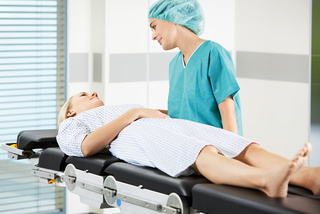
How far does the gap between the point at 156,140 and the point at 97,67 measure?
1.89 metres

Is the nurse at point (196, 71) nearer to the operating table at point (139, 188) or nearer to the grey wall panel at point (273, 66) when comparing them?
the operating table at point (139, 188)

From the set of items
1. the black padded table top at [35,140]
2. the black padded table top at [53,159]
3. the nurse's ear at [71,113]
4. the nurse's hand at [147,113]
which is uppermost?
the nurse's hand at [147,113]

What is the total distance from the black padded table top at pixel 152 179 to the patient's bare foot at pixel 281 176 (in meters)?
0.28

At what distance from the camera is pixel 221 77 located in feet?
8.09

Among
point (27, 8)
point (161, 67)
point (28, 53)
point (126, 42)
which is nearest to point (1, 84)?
point (28, 53)

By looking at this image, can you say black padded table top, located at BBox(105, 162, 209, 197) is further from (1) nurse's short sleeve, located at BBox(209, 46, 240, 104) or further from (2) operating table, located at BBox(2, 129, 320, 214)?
(1) nurse's short sleeve, located at BBox(209, 46, 240, 104)

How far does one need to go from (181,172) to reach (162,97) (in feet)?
7.11

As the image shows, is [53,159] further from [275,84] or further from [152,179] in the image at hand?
[275,84]

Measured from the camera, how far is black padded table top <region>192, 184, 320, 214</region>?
1559 millimetres

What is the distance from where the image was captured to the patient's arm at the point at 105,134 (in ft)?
7.46

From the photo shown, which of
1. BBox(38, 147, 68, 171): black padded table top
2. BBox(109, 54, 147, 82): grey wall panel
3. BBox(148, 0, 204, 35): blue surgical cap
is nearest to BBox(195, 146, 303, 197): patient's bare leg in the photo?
BBox(38, 147, 68, 171): black padded table top

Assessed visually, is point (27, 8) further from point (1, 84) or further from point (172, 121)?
point (172, 121)

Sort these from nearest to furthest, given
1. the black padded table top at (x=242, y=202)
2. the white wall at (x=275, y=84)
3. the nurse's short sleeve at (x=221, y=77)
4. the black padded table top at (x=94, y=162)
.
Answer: the black padded table top at (x=242, y=202)
the black padded table top at (x=94, y=162)
the nurse's short sleeve at (x=221, y=77)
the white wall at (x=275, y=84)

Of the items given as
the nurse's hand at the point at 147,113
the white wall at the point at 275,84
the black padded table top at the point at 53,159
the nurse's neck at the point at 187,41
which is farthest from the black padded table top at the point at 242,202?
the white wall at the point at 275,84
